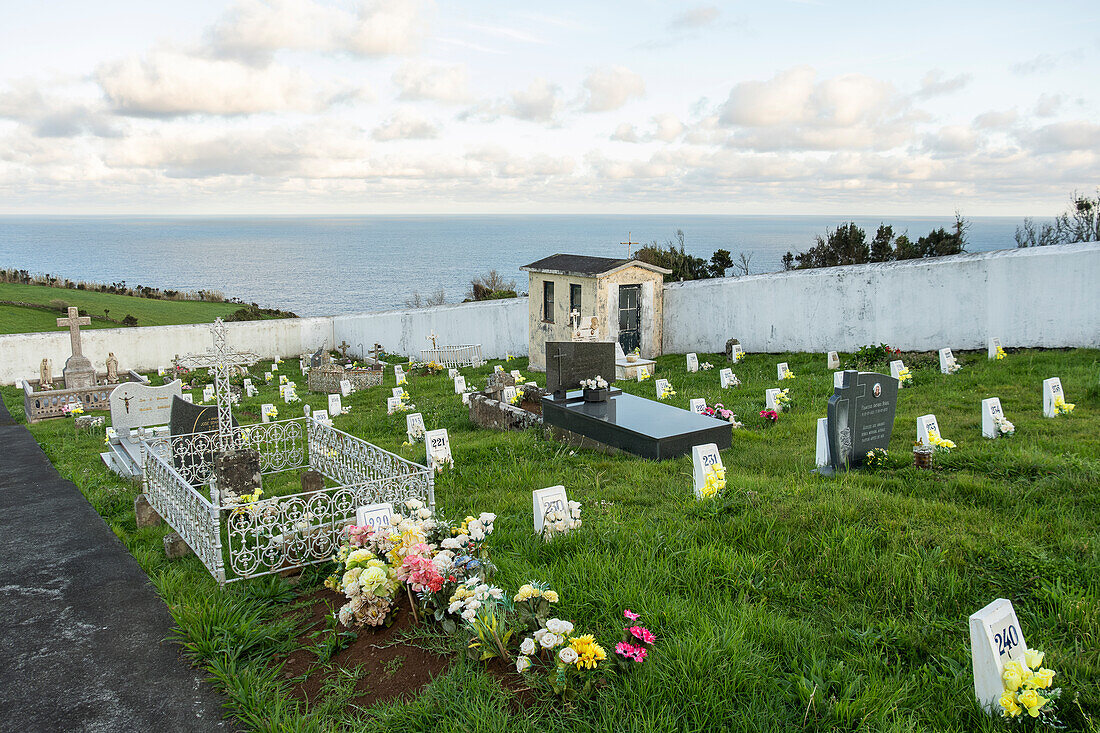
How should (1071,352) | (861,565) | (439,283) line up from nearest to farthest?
(861,565) → (1071,352) → (439,283)

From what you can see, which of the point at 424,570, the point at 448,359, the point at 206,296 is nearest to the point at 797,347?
the point at 448,359

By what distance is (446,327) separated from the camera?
22.6 meters

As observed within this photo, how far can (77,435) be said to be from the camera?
11719 millimetres

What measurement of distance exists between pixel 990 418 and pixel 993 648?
18.0ft

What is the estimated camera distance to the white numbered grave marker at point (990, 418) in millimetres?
7371

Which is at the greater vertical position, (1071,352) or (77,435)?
(1071,352)

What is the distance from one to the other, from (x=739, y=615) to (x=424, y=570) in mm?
1707

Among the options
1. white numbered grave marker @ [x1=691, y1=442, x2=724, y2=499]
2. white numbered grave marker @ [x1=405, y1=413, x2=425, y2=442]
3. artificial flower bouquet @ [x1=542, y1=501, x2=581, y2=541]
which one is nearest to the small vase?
white numbered grave marker @ [x1=405, y1=413, x2=425, y2=442]

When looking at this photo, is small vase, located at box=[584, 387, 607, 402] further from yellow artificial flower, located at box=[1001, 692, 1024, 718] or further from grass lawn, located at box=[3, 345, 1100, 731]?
yellow artificial flower, located at box=[1001, 692, 1024, 718]

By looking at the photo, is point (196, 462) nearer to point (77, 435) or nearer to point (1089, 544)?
point (77, 435)

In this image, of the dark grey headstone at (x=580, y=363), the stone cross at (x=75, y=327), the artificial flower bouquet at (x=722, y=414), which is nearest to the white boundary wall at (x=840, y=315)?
the stone cross at (x=75, y=327)

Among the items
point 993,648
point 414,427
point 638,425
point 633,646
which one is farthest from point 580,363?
point 993,648

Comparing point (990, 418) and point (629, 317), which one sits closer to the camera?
point (990, 418)

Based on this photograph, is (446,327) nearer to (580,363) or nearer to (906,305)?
(580,363)
